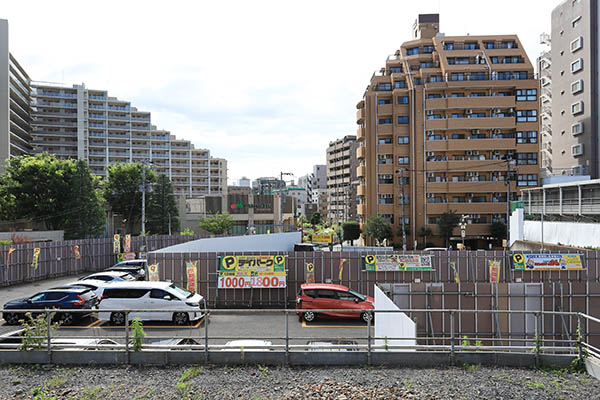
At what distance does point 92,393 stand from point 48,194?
4315 cm

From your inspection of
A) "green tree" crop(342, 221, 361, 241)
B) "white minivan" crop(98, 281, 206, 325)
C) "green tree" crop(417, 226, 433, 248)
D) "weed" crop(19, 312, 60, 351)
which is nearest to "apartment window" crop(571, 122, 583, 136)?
"green tree" crop(417, 226, 433, 248)

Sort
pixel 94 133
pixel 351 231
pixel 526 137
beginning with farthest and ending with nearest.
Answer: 1. pixel 94 133
2. pixel 351 231
3. pixel 526 137

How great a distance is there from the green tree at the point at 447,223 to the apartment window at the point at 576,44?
2880 cm

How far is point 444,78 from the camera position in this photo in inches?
2227

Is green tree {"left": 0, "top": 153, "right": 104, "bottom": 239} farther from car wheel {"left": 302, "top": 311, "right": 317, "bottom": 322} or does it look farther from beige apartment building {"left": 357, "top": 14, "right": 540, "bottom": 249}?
car wheel {"left": 302, "top": 311, "right": 317, "bottom": 322}

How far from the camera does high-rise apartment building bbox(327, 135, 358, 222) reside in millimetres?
104125

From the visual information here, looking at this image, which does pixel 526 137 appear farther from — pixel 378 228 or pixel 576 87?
pixel 378 228

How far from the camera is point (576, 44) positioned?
188 ft

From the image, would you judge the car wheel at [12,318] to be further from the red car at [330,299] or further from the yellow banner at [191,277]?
the red car at [330,299]

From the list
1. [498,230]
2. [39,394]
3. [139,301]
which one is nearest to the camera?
[39,394]

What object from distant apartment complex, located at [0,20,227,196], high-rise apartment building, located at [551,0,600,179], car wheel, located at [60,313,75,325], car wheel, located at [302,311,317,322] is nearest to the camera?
car wheel, located at [60,313,75,325]

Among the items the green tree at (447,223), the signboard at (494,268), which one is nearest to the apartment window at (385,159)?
the green tree at (447,223)

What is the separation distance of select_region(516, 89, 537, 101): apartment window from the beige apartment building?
116 millimetres

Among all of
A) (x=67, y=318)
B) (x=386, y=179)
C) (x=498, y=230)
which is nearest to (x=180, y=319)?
(x=67, y=318)
